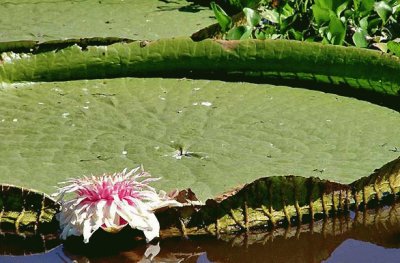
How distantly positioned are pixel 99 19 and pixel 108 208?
197 cm

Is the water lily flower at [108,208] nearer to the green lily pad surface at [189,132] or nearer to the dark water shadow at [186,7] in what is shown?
the green lily pad surface at [189,132]

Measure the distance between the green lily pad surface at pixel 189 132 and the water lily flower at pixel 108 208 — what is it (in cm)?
19

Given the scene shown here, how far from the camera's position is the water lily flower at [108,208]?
1.77 metres

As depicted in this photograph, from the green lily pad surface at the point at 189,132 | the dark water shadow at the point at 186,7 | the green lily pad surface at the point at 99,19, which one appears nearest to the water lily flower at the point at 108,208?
the green lily pad surface at the point at 189,132

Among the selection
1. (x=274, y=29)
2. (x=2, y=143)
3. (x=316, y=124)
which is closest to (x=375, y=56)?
(x=316, y=124)

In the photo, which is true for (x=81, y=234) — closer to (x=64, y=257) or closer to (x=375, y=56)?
(x=64, y=257)

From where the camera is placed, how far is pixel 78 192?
1817 mm

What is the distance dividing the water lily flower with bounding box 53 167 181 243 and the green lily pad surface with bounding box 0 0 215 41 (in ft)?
5.42

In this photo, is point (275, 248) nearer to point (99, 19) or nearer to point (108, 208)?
point (108, 208)

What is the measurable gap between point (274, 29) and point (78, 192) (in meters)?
1.52

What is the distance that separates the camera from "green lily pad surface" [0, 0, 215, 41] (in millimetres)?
3467

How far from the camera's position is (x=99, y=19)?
3648mm

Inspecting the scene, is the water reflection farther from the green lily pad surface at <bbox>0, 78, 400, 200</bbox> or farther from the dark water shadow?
the dark water shadow

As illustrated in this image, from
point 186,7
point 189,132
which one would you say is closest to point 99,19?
point 186,7
